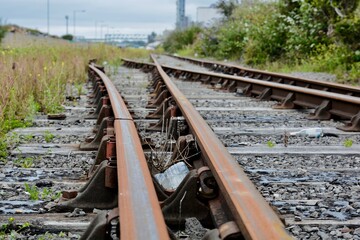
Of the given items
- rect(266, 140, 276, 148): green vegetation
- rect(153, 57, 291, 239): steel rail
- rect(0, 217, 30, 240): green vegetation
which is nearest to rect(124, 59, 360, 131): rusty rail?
rect(266, 140, 276, 148): green vegetation

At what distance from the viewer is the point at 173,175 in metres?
3.49

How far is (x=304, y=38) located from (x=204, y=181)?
15.5 metres

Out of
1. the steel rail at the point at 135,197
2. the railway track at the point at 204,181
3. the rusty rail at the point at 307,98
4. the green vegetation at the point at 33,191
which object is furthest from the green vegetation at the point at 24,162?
the rusty rail at the point at 307,98

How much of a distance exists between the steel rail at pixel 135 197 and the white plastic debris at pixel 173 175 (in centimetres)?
25

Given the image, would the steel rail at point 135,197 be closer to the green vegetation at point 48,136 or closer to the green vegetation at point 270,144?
the green vegetation at point 270,144

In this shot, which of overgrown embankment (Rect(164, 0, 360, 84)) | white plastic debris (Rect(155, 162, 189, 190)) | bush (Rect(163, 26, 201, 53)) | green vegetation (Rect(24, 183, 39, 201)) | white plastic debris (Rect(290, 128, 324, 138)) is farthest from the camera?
bush (Rect(163, 26, 201, 53))

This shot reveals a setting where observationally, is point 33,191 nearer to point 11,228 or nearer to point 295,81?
point 11,228

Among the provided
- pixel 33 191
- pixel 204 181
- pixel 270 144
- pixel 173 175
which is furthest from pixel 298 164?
pixel 33 191

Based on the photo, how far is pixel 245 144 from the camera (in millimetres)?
4875

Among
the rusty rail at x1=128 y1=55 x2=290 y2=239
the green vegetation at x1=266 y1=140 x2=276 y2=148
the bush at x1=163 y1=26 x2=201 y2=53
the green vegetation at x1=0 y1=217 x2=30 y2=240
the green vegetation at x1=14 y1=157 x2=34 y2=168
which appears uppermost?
the rusty rail at x1=128 y1=55 x2=290 y2=239

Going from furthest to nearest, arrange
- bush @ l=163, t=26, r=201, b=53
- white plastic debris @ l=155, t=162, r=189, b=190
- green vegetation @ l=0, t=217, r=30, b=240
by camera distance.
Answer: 1. bush @ l=163, t=26, r=201, b=53
2. white plastic debris @ l=155, t=162, r=189, b=190
3. green vegetation @ l=0, t=217, r=30, b=240

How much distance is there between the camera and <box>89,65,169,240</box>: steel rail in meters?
1.93

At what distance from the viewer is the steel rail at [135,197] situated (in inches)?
75.8

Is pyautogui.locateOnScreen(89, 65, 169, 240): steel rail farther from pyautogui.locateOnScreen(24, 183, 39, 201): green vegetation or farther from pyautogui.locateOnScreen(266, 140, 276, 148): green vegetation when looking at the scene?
pyautogui.locateOnScreen(266, 140, 276, 148): green vegetation
